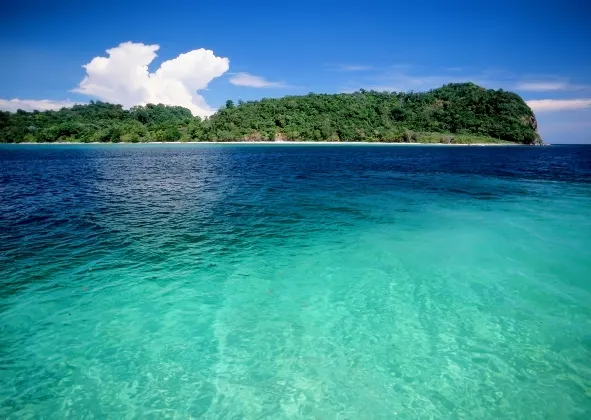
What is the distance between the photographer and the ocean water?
653 cm

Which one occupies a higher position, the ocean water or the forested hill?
the forested hill

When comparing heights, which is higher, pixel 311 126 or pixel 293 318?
pixel 311 126

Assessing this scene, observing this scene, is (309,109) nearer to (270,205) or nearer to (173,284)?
(270,205)

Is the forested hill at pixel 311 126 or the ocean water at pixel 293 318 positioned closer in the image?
the ocean water at pixel 293 318

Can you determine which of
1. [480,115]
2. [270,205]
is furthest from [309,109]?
[270,205]

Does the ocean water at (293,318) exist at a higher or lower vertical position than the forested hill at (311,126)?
lower

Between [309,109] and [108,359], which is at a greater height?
[309,109]

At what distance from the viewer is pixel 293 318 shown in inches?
367

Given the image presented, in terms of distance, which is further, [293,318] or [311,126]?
[311,126]

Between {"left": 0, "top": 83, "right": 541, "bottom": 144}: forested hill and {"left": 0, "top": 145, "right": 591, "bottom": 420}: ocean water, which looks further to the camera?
{"left": 0, "top": 83, "right": 541, "bottom": 144}: forested hill

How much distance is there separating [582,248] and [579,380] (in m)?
11.1

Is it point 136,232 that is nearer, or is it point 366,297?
point 366,297

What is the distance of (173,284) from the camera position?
1125cm

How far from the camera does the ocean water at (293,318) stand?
653 centimetres
